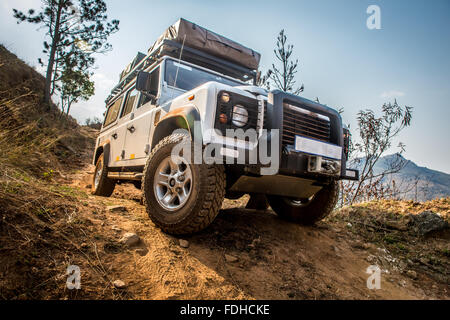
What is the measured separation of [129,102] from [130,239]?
3.21 m

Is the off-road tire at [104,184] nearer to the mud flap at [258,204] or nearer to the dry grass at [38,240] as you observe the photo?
the dry grass at [38,240]

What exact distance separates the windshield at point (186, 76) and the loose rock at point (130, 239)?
6.80 ft

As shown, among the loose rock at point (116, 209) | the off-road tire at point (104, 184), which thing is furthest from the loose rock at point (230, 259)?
the off-road tire at point (104, 184)

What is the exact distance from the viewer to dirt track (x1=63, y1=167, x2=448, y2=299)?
170cm

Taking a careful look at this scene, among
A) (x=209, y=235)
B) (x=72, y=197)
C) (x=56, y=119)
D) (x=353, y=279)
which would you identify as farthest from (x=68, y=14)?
(x=353, y=279)

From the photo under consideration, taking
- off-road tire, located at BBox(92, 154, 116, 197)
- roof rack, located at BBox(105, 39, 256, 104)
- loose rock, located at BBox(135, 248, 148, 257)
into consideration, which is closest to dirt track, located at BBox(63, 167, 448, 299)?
loose rock, located at BBox(135, 248, 148, 257)

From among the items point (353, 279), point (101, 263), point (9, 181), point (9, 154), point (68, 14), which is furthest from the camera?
point (68, 14)

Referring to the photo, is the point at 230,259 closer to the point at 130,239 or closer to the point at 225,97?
the point at 130,239

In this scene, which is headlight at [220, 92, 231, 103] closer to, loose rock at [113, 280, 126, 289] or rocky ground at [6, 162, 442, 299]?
rocky ground at [6, 162, 442, 299]

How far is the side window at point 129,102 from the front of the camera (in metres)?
4.34

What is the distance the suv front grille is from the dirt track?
1.09m
